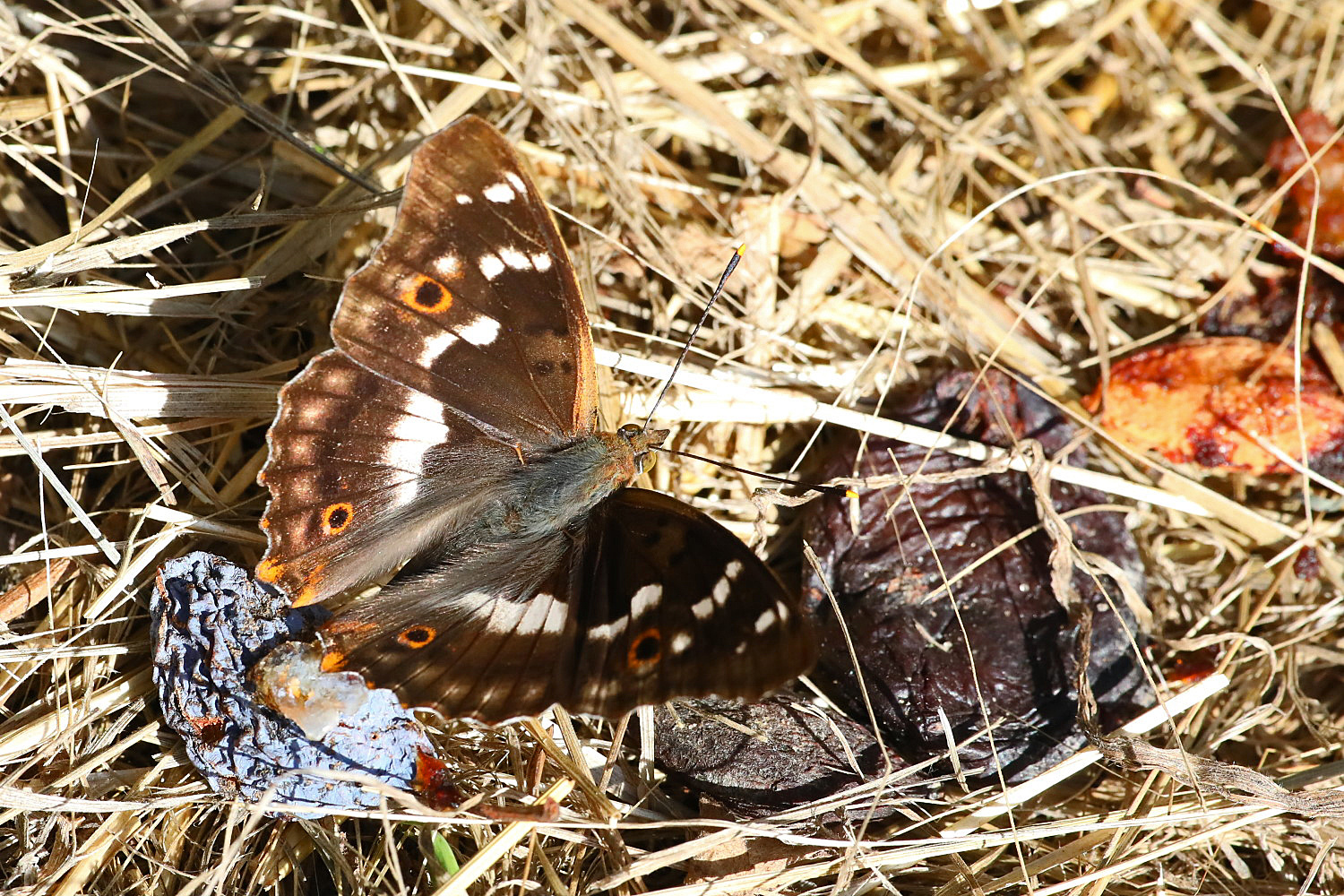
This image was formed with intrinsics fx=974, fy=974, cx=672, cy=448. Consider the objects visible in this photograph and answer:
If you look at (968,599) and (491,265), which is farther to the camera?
(968,599)

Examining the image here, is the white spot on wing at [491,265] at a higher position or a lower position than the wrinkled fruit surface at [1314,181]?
lower

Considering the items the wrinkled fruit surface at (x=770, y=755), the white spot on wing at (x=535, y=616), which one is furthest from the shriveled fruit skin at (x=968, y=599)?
the white spot on wing at (x=535, y=616)

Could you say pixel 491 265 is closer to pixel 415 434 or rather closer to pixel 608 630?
pixel 415 434

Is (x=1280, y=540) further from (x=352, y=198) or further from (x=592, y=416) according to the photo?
(x=352, y=198)

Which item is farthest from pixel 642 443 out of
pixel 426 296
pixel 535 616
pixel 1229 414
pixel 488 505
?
pixel 1229 414

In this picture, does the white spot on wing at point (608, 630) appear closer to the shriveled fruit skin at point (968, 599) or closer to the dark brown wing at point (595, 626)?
the dark brown wing at point (595, 626)

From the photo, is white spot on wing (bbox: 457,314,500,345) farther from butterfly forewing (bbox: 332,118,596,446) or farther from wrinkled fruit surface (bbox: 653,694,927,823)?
wrinkled fruit surface (bbox: 653,694,927,823)

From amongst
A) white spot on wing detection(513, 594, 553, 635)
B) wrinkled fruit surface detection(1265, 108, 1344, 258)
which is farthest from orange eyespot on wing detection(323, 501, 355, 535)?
wrinkled fruit surface detection(1265, 108, 1344, 258)
